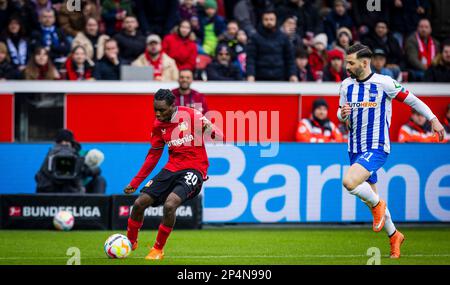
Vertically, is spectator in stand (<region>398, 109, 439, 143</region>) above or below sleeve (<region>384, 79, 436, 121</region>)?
below

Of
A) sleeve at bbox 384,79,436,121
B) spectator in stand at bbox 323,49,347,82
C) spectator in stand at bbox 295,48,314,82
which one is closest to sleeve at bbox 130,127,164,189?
sleeve at bbox 384,79,436,121

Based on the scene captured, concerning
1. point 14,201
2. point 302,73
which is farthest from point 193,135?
point 302,73

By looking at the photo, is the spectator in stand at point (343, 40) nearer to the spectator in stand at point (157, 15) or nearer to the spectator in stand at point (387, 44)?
the spectator in stand at point (387, 44)

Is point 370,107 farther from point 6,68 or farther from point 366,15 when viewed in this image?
point 366,15

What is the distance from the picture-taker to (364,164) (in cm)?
1234

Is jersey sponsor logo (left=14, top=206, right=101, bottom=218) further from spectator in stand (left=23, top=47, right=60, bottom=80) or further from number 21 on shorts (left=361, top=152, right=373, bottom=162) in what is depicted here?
number 21 on shorts (left=361, top=152, right=373, bottom=162)

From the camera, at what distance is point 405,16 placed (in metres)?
22.2

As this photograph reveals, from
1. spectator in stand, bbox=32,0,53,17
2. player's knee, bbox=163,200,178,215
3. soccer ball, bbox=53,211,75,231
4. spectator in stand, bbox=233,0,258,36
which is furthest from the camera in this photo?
spectator in stand, bbox=233,0,258,36

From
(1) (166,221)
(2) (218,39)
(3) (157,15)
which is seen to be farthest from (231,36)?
(1) (166,221)

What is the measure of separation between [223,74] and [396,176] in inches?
162

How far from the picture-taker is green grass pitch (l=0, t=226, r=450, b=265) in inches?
470

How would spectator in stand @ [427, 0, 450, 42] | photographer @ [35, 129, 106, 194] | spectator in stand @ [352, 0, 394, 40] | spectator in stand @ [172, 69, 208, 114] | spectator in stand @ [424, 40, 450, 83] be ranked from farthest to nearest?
spectator in stand @ [427, 0, 450, 42] < spectator in stand @ [352, 0, 394, 40] < spectator in stand @ [424, 40, 450, 83] < spectator in stand @ [172, 69, 208, 114] < photographer @ [35, 129, 106, 194]

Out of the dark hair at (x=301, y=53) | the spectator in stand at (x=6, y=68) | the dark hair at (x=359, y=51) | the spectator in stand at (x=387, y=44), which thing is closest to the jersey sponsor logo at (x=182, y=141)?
the dark hair at (x=359, y=51)

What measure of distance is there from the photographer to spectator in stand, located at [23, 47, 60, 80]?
2.27 m
